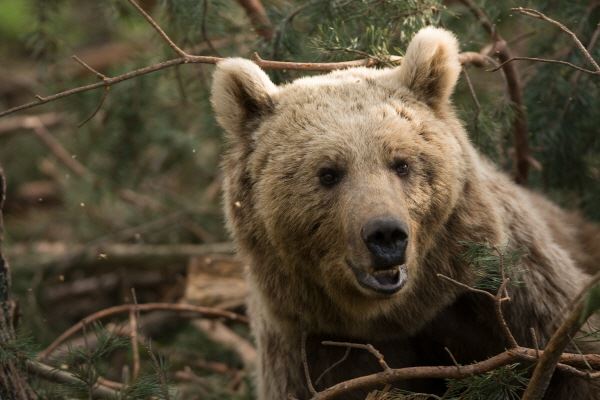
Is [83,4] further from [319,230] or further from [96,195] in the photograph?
[319,230]

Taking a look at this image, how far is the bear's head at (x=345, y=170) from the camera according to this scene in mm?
3939

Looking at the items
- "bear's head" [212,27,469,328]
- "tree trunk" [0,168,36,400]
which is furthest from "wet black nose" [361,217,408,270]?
"tree trunk" [0,168,36,400]

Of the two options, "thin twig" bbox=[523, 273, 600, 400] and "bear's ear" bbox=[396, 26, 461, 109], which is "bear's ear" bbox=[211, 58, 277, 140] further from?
"thin twig" bbox=[523, 273, 600, 400]

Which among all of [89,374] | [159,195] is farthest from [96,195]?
[89,374]

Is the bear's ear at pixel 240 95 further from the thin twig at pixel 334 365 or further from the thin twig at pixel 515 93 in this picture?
the thin twig at pixel 515 93

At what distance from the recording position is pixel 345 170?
409 centimetres

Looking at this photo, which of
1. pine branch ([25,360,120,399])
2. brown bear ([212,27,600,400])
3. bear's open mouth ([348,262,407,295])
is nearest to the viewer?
bear's open mouth ([348,262,407,295])

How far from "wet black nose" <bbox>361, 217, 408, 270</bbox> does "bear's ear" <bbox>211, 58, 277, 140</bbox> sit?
112 cm

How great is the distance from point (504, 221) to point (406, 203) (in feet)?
2.55

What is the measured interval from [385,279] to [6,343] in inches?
79.9

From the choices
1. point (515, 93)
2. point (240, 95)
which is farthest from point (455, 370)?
point (515, 93)

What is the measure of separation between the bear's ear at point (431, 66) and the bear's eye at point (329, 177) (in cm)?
70

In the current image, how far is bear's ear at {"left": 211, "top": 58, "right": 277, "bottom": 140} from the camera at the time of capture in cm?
445

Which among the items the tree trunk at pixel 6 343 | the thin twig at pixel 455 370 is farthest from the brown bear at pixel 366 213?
the tree trunk at pixel 6 343
